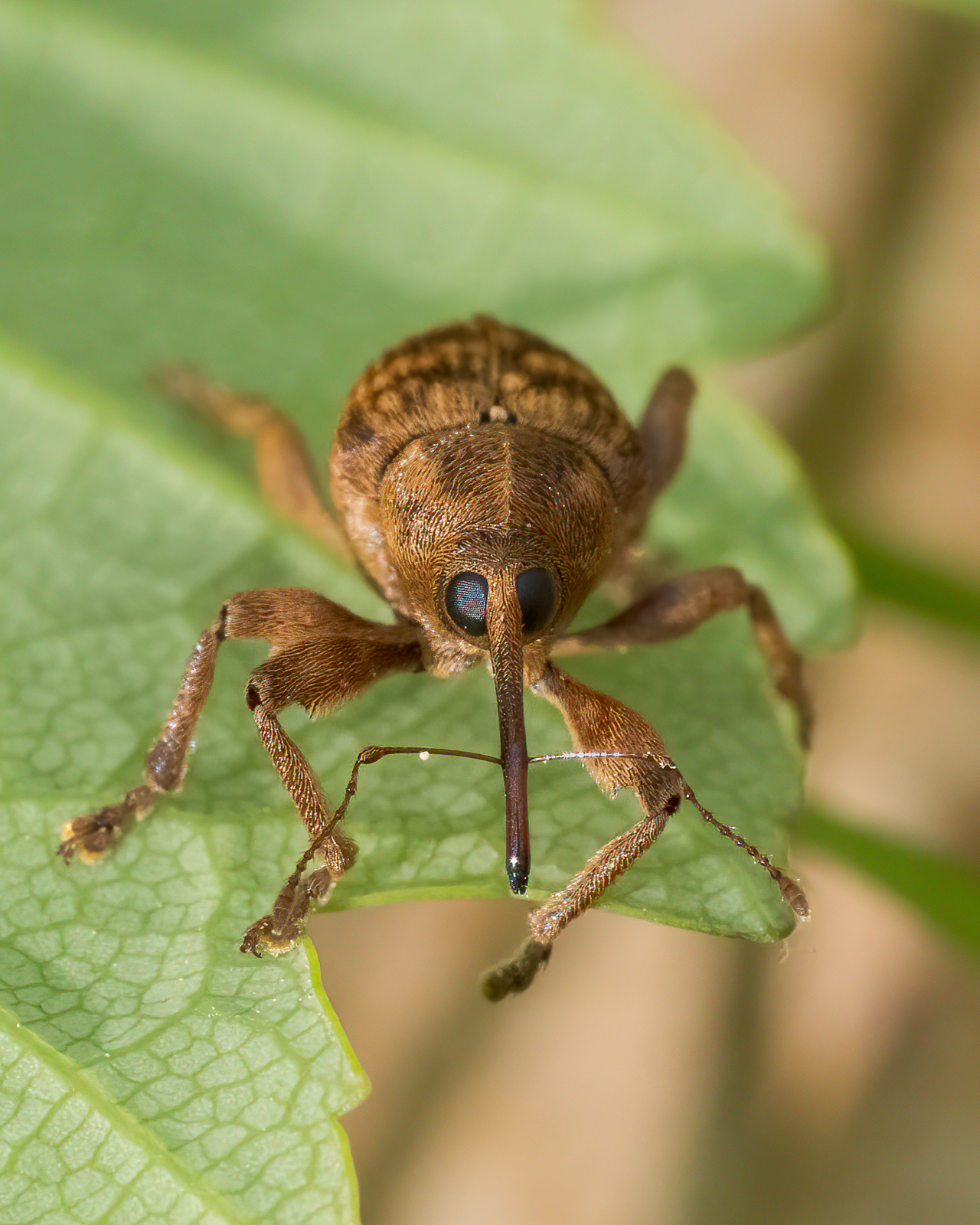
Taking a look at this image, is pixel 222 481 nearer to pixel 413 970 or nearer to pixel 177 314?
pixel 177 314

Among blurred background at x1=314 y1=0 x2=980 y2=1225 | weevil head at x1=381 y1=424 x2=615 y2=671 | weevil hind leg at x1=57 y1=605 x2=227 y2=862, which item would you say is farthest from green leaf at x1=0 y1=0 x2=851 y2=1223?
blurred background at x1=314 y1=0 x2=980 y2=1225

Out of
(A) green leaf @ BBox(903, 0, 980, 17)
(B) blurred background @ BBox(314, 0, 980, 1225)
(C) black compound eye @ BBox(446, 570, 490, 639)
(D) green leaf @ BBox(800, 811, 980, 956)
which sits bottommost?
(B) blurred background @ BBox(314, 0, 980, 1225)

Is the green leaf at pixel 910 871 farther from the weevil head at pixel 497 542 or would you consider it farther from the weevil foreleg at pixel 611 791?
the weevil head at pixel 497 542

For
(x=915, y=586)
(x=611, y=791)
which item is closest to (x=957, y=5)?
(x=915, y=586)

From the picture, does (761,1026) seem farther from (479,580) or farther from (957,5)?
(957,5)

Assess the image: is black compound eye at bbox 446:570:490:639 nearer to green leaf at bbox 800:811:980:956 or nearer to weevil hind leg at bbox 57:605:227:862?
weevil hind leg at bbox 57:605:227:862

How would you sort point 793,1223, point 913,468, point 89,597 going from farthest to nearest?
point 913,468
point 793,1223
point 89,597

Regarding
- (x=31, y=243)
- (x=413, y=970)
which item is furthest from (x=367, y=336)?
(x=413, y=970)
